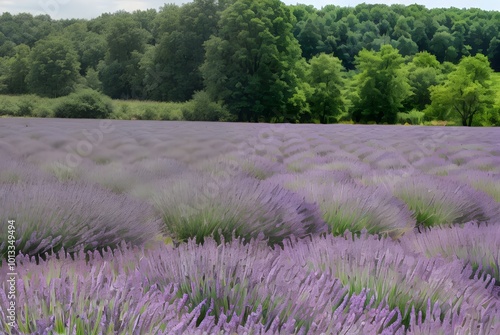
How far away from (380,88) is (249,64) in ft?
41.4

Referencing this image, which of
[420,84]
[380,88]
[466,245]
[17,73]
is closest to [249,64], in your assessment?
[380,88]

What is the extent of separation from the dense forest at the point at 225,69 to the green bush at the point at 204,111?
0.63 ft

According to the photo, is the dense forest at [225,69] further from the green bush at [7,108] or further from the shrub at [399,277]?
the shrub at [399,277]

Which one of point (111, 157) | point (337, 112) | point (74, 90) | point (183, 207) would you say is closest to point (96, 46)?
point (74, 90)

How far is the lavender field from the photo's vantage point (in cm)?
96

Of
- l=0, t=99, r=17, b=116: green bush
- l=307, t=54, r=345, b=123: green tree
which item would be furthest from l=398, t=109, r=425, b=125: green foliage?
l=0, t=99, r=17, b=116: green bush

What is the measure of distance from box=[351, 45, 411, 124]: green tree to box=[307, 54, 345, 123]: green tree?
2.66 metres

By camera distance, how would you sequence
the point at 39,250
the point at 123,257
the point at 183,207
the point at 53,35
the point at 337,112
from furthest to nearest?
the point at 337,112 → the point at 53,35 → the point at 183,207 → the point at 39,250 → the point at 123,257

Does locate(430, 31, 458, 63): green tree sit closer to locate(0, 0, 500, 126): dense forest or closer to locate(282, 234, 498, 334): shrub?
locate(0, 0, 500, 126): dense forest

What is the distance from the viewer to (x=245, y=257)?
1.32 metres

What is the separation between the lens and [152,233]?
6.15 feet

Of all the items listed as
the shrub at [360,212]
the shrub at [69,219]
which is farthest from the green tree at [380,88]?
the shrub at [69,219]

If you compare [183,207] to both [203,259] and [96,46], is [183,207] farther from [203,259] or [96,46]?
[96,46]

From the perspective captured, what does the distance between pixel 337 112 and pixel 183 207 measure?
110ft
